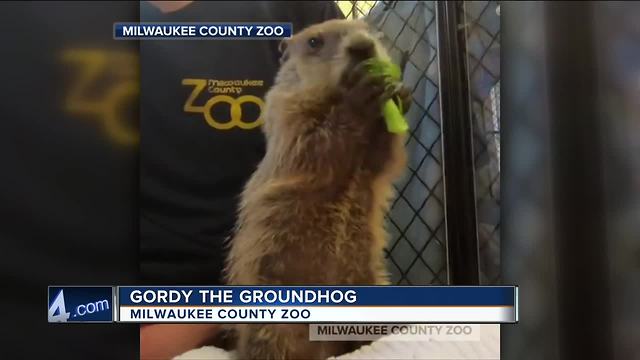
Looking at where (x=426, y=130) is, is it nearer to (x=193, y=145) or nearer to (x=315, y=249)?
(x=315, y=249)

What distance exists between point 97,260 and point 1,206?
19 cm

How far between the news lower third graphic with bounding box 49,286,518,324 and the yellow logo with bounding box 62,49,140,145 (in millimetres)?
277

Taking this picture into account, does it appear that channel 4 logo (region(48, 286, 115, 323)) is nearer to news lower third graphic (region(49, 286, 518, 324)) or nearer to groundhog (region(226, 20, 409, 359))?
news lower third graphic (region(49, 286, 518, 324))

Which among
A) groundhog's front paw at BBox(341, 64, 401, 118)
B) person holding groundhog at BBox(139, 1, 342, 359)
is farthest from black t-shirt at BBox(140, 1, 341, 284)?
groundhog's front paw at BBox(341, 64, 401, 118)

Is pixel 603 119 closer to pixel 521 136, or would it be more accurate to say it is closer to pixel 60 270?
pixel 521 136

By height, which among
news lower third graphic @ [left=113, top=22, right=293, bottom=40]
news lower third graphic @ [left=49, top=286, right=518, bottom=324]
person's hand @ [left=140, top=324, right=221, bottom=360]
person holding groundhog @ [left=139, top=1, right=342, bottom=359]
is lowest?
person's hand @ [left=140, top=324, right=221, bottom=360]

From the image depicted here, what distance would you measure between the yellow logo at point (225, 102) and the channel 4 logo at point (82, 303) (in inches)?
13.3

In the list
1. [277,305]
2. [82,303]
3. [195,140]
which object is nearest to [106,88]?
[195,140]

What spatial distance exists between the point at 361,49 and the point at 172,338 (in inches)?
23.6

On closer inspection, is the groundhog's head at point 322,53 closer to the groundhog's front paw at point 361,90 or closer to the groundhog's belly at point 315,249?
the groundhog's front paw at point 361,90

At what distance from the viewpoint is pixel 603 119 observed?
0.92 meters

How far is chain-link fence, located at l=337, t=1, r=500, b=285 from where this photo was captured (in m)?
1.10

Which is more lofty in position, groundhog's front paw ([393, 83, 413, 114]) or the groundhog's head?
the groundhog's head

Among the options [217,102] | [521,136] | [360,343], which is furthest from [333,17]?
[360,343]
